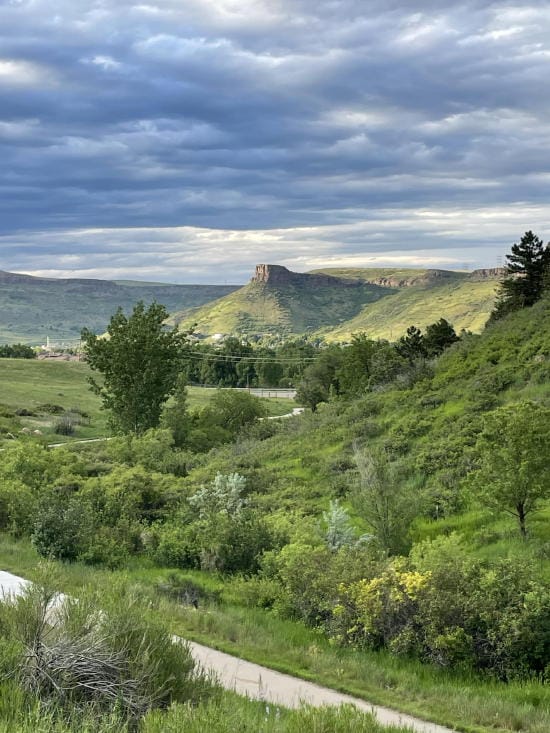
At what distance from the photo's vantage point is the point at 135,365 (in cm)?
3219

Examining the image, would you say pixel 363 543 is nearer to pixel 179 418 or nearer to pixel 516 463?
pixel 516 463

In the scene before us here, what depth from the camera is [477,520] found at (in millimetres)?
14875

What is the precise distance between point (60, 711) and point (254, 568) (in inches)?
344

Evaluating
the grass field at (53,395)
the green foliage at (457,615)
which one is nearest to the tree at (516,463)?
the green foliage at (457,615)

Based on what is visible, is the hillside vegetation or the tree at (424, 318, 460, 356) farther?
the tree at (424, 318, 460, 356)

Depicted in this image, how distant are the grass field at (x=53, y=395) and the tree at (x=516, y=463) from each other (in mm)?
24104

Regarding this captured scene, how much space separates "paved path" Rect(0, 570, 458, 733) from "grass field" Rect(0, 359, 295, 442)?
2685 cm

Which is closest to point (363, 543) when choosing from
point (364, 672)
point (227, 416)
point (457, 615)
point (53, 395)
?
point (457, 615)

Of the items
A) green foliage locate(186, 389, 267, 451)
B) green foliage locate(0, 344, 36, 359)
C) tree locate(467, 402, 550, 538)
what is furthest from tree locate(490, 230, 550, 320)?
green foliage locate(0, 344, 36, 359)

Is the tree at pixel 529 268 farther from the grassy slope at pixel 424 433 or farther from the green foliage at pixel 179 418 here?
the green foliage at pixel 179 418

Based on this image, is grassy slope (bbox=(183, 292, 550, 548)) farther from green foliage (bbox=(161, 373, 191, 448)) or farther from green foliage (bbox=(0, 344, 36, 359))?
green foliage (bbox=(0, 344, 36, 359))

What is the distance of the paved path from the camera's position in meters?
7.07

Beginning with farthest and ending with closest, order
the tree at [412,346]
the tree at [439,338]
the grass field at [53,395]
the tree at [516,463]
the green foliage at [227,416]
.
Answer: the tree at [412,346], the tree at [439,338], the grass field at [53,395], the green foliage at [227,416], the tree at [516,463]

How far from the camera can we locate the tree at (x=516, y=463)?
1284 cm
